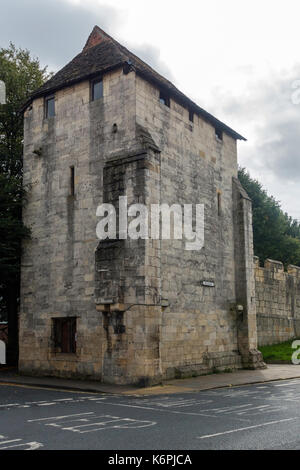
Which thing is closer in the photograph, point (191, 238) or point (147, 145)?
point (147, 145)

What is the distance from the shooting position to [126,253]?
1563 cm

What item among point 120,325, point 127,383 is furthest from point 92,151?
point 127,383

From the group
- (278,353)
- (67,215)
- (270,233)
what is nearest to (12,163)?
(67,215)

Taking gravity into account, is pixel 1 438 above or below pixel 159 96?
below

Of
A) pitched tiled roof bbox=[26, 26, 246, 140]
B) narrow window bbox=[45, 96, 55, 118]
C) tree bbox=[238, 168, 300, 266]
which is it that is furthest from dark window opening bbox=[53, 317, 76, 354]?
tree bbox=[238, 168, 300, 266]

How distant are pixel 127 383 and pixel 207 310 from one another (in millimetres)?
5563

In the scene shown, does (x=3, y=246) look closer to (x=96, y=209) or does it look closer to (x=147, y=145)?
(x=96, y=209)

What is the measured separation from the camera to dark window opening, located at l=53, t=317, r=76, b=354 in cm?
1755

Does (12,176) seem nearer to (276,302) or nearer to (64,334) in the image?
(64,334)

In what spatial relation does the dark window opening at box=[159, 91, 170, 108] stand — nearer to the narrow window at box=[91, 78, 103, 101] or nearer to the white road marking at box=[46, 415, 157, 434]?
the narrow window at box=[91, 78, 103, 101]

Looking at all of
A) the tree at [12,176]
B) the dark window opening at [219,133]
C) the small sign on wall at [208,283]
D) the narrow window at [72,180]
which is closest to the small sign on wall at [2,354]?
the tree at [12,176]

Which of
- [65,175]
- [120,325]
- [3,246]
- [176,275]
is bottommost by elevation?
[120,325]

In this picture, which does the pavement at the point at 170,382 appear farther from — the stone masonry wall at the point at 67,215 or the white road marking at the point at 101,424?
the white road marking at the point at 101,424

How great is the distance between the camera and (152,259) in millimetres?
15633
